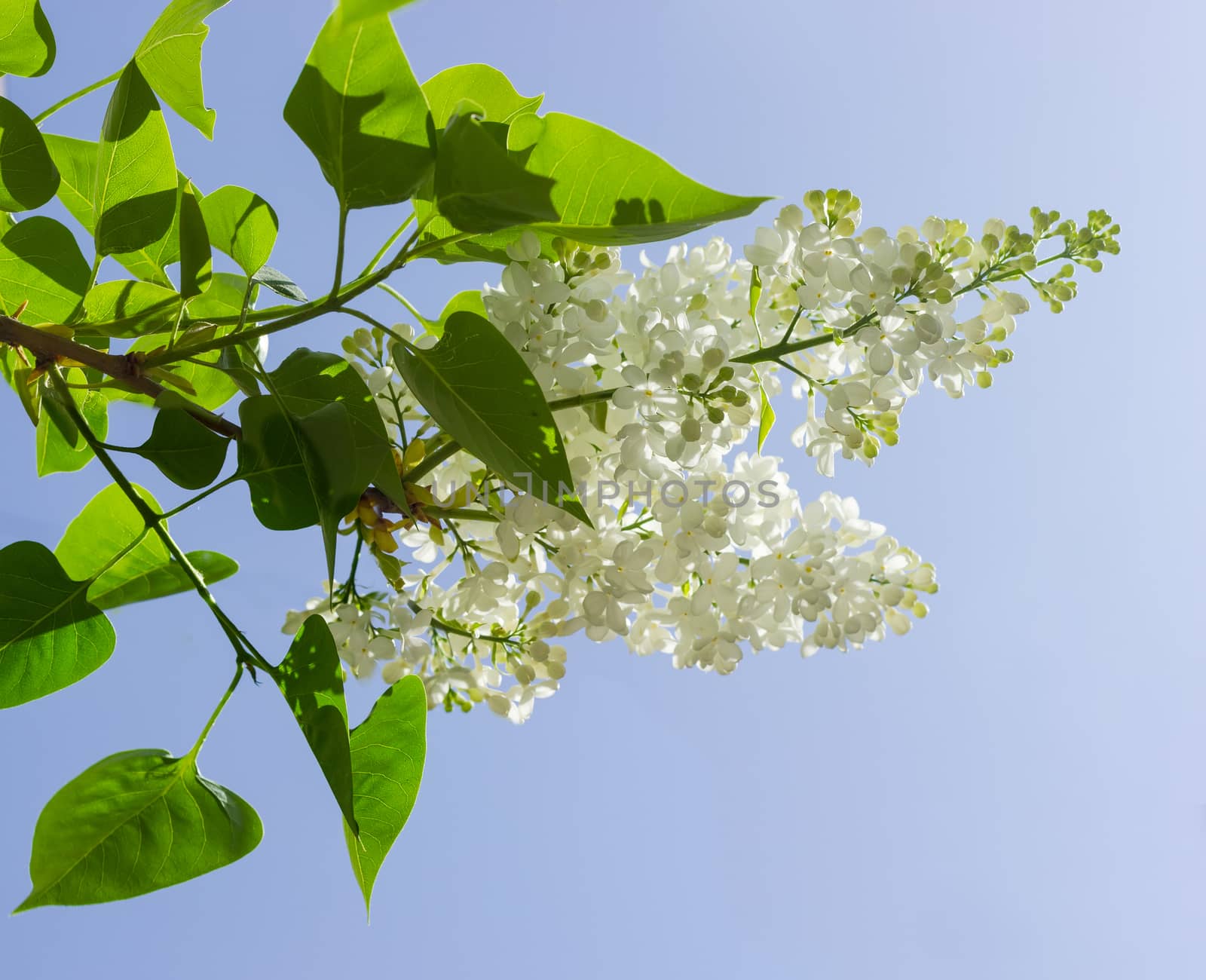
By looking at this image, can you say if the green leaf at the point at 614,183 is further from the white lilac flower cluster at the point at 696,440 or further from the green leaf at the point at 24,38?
the green leaf at the point at 24,38

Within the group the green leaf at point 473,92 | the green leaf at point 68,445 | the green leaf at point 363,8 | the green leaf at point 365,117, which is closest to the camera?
the green leaf at point 363,8

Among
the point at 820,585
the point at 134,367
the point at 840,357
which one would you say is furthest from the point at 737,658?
the point at 134,367

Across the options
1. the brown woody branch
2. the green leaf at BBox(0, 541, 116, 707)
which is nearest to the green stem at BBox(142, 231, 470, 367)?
the brown woody branch

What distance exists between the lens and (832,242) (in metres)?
0.50

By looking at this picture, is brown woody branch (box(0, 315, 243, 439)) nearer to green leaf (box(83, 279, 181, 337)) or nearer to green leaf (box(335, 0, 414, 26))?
green leaf (box(83, 279, 181, 337))

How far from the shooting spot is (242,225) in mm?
502

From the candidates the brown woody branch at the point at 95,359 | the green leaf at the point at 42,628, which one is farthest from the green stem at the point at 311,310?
the green leaf at the point at 42,628

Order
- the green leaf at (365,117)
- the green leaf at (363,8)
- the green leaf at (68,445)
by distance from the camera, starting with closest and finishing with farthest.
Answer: the green leaf at (363,8) → the green leaf at (365,117) → the green leaf at (68,445)

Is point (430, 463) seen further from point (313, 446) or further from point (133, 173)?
point (133, 173)

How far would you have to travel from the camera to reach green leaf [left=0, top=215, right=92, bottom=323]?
19.7 inches

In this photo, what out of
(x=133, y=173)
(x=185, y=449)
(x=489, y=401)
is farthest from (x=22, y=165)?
(x=489, y=401)

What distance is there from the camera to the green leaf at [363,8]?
193 mm

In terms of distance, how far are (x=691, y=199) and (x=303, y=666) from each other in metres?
0.28

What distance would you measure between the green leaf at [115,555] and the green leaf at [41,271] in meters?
Result: 0.11
